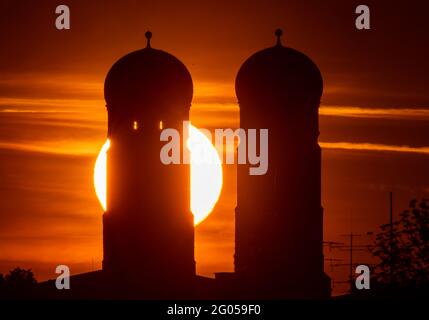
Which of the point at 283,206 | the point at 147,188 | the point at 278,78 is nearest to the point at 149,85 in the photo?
the point at 147,188

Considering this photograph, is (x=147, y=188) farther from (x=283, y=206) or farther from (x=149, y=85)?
(x=283, y=206)

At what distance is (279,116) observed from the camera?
113m

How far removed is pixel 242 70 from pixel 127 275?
41.3 ft

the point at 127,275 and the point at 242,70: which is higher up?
the point at 242,70

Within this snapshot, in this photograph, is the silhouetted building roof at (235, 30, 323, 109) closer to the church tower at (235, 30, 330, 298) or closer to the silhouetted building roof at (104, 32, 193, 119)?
A: the church tower at (235, 30, 330, 298)

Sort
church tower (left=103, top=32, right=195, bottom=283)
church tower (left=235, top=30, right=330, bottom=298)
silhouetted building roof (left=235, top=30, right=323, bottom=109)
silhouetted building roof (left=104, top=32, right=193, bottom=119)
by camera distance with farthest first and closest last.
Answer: silhouetted building roof (left=235, top=30, right=323, bottom=109) → silhouetted building roof (left=104, top=32, right=193, bottom=119) → church tower (left=235, top=30, right=330, bottom=298) → church tower (left=103, top=32, right=195, bottom=283)

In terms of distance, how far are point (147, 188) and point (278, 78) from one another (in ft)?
30.1

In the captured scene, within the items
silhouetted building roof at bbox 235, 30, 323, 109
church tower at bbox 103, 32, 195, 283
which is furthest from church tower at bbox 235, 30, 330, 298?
church tower at bbox 103, 32, 195, 283

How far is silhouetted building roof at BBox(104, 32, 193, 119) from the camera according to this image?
371 feet

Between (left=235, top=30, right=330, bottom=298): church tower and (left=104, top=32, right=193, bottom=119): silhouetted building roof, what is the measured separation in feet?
11.7

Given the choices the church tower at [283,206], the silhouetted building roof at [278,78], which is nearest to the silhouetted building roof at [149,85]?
the silhouetted building roof at [278,78]
